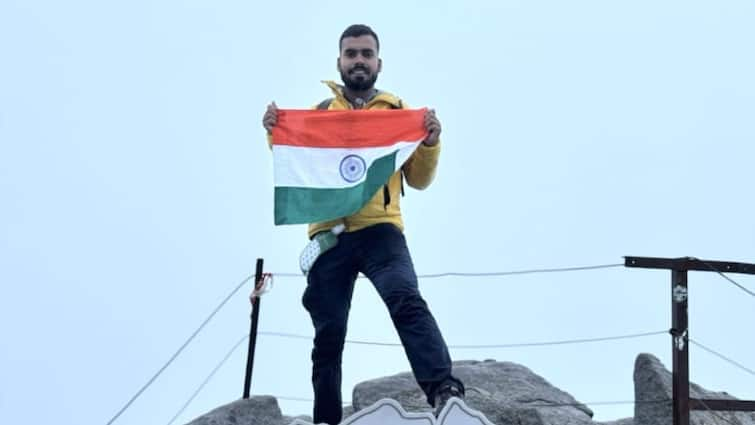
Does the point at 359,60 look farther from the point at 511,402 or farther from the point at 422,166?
the point at 511,402

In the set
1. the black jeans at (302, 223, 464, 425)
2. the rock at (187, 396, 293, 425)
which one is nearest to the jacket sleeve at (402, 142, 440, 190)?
the black jeans at (302, 223, 464, 425)

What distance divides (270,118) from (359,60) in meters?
0.70

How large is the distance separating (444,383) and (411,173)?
156 centimetres

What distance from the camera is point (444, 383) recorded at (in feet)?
21.9

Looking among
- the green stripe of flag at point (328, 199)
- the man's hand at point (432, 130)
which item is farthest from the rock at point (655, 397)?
the green stripe of flag at point (328, 199)

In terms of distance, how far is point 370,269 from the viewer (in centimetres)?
716

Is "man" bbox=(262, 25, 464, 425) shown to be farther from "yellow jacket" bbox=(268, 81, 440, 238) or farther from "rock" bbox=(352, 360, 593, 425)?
"rock" bbox=(352, 360, 593, 425)

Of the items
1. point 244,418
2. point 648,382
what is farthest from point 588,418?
point 244,418

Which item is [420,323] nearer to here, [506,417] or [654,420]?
[506,417]

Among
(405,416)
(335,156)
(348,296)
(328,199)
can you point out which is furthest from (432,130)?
(405,416)

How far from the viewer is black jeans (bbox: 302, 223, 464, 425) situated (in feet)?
22.6

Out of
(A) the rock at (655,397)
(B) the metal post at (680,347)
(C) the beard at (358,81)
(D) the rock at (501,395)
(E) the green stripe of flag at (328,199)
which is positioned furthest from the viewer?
(A) the rock at (655,397)

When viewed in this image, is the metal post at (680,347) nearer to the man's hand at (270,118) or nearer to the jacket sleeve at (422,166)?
the jacket sleeve at (422,166)

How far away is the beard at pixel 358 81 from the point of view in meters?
7.57
